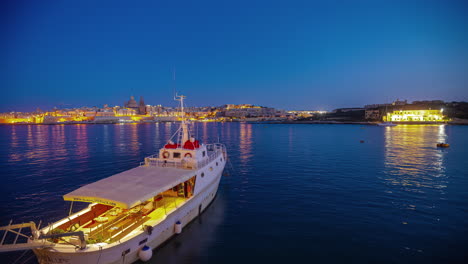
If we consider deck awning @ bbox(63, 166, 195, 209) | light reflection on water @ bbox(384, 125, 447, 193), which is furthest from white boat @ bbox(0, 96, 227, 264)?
light reflection on water @ bbox(384, 125, 447, 193)

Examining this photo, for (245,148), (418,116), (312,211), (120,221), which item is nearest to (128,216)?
(120,221)

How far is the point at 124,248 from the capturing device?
968 cm

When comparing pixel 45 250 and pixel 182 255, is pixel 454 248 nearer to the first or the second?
pixel 182 255

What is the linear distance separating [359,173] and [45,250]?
27328 millimetres

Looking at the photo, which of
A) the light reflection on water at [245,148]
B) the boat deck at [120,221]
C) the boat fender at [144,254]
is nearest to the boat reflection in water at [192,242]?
the boat fender at [144,254]

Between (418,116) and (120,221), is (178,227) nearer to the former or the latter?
(120,221)

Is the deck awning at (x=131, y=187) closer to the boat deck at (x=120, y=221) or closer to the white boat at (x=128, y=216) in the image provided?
the white boat at (x=128, y=216)

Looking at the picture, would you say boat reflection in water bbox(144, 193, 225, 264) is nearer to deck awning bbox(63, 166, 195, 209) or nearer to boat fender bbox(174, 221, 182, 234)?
boat fender bbox(174, 221, 182, 234)

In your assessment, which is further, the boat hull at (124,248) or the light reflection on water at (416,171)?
the light reflection on water at (416,171)

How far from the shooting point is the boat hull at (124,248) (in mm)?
8680

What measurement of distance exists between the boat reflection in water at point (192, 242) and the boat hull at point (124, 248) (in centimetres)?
40

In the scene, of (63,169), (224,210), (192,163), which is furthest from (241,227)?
(63,169)

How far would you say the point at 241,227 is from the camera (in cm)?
1410

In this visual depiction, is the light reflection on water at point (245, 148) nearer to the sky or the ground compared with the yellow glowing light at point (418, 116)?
nearer to the ground
